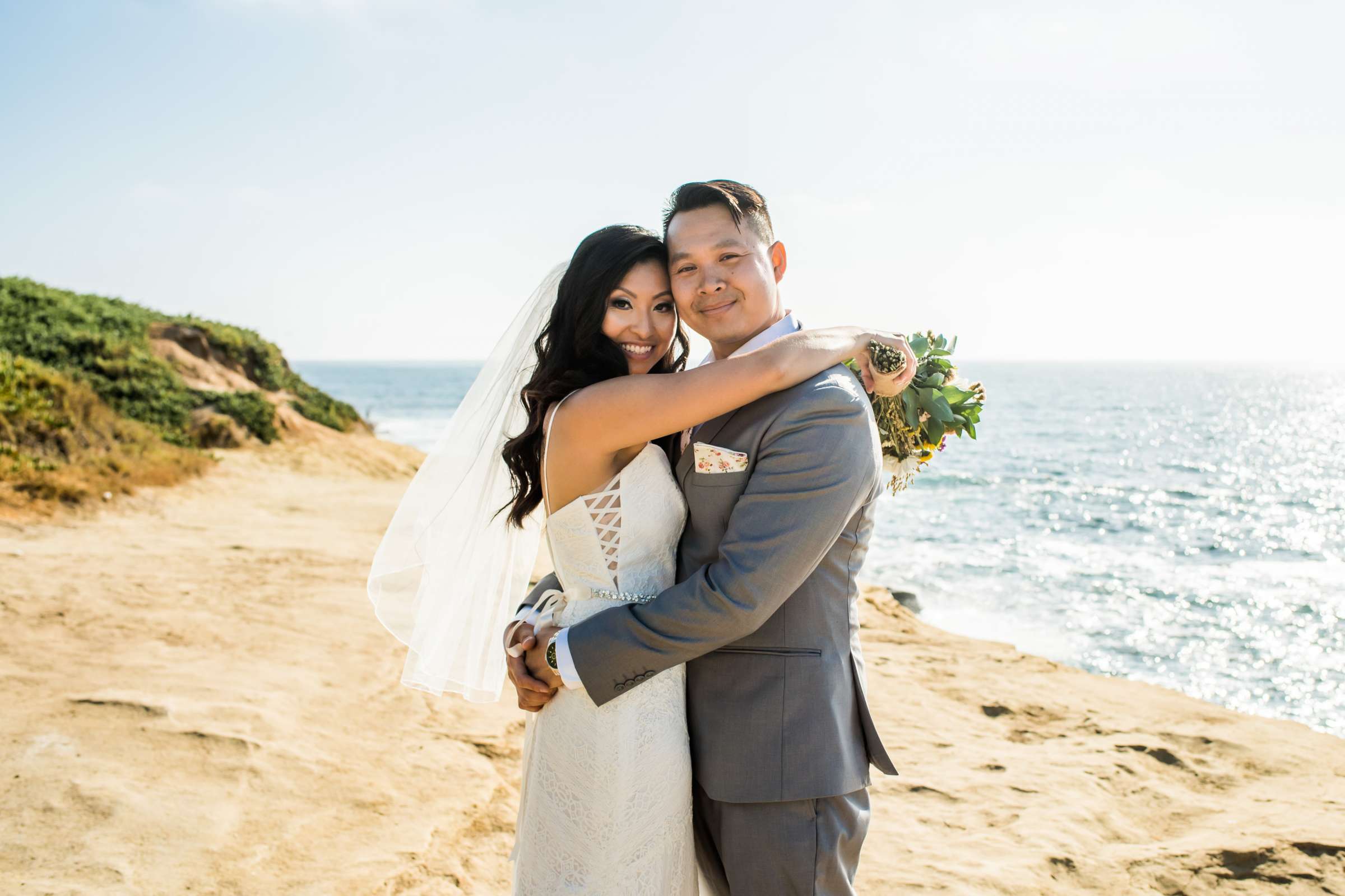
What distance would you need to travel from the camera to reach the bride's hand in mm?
2439

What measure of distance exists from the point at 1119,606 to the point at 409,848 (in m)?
12.7

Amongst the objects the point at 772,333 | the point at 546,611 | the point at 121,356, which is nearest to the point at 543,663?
the point at 546,611

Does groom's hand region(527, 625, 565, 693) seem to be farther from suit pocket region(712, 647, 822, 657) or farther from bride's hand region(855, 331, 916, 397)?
bride's hand region(855, 331, 916, 397)

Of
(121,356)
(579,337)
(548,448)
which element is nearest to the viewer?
(548,448)

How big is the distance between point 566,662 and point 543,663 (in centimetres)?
13

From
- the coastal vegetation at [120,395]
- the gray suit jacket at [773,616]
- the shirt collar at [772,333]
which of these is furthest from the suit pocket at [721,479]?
the coastal vegetation at [120,395]

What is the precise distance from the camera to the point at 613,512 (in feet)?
8.18

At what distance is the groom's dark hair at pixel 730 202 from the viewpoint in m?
2.76

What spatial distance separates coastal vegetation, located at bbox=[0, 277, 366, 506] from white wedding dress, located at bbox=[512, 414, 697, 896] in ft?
30.9

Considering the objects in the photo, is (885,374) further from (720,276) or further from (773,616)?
(773,616)

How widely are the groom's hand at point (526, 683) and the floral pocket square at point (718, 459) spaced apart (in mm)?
691

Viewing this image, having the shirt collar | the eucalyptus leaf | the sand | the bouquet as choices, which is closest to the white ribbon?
the shirt collar

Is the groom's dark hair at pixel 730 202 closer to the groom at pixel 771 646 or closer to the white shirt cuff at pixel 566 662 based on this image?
the groom at pixel 771 646

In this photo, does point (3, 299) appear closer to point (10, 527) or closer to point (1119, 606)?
point (10, 527)
